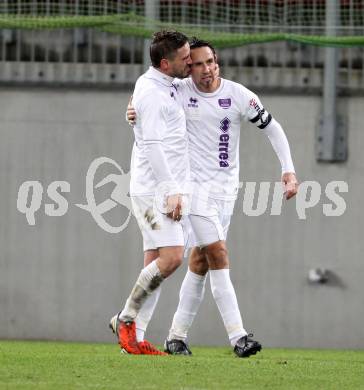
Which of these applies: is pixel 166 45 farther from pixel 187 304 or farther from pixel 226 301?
pixel 187 304

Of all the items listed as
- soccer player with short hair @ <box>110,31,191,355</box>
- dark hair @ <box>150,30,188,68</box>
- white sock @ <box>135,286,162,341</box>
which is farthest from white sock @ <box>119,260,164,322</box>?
dark hair @ <box>150,30,188,68</box>

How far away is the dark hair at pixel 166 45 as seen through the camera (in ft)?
29.6

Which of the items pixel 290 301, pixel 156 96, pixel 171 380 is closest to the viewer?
pixel 171 380

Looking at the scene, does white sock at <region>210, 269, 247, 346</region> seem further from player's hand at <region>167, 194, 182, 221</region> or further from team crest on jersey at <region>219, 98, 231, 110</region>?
team crest on jersey at <region>219, 98, 231, 110</region>

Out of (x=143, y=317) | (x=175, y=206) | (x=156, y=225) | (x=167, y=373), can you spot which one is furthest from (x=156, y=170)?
(x=167, y=373)

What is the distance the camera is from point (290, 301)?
13852 millimetres

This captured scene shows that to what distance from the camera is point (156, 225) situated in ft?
29.8

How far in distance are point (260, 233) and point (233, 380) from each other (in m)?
6.67

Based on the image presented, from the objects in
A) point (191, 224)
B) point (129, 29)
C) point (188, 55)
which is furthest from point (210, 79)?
point (129, 29)

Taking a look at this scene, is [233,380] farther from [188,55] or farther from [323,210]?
[323,210]

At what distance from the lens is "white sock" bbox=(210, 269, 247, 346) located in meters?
9.30

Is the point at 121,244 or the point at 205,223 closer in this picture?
the point at 205,223

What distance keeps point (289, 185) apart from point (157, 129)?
0.98 metres

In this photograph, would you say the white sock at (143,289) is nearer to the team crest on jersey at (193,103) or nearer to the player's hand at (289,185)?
the player's hand at (289,185)
